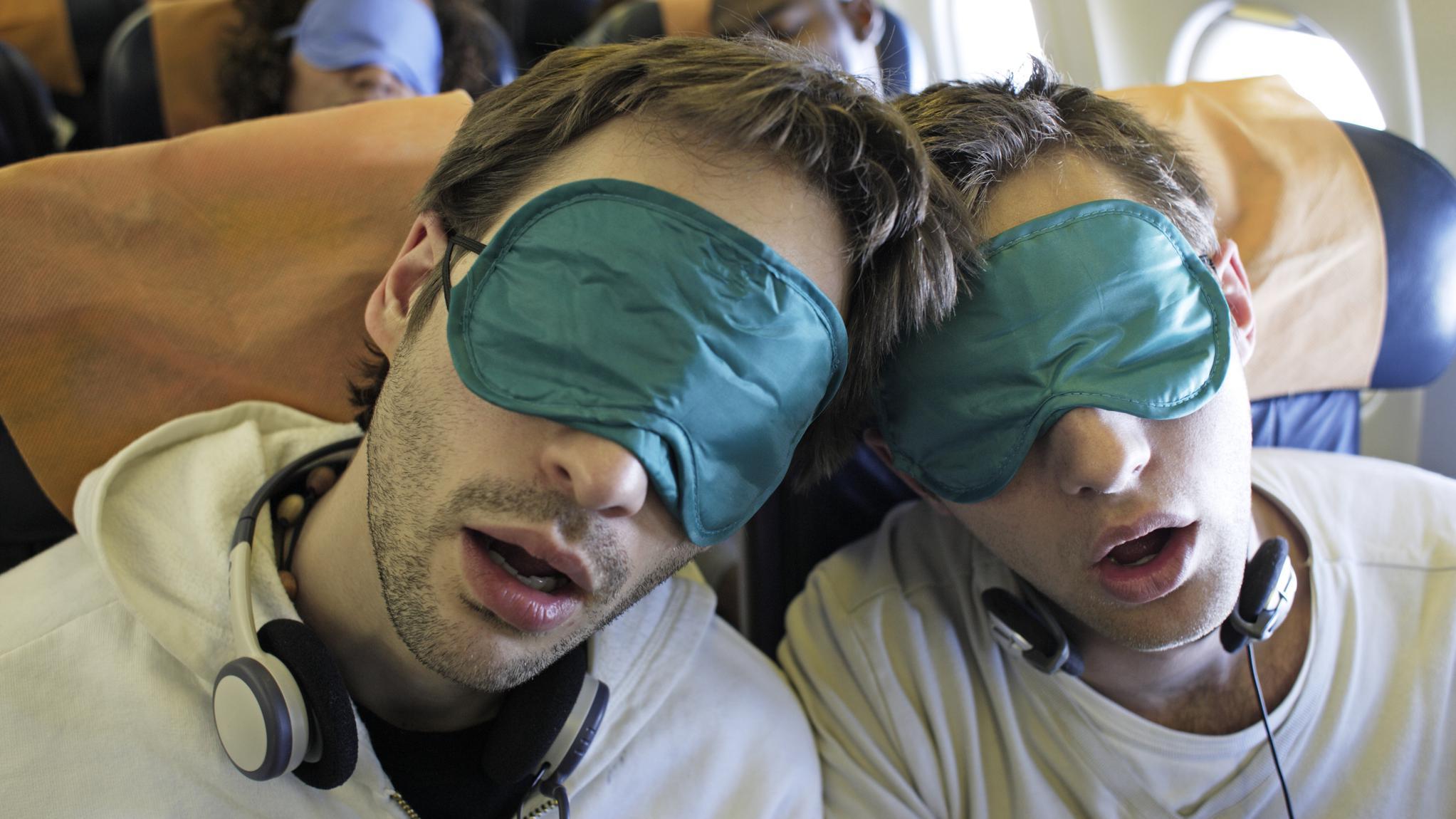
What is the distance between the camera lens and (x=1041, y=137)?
1195mm

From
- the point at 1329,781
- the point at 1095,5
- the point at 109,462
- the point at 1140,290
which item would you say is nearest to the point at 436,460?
the point at 109,462

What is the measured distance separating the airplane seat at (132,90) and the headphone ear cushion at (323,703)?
6.65 ft

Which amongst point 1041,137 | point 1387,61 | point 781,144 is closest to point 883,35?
point 1387,61

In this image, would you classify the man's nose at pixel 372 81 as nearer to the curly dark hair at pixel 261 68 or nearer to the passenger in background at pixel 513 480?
Result: the curly dark hair at pixel 261 68

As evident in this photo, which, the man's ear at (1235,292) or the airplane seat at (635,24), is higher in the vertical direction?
the airplane seat at (635,24)

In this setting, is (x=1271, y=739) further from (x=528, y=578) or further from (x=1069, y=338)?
(x=528, y=578)

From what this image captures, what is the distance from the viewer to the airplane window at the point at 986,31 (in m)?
3.34

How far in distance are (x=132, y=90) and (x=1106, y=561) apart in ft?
8.33

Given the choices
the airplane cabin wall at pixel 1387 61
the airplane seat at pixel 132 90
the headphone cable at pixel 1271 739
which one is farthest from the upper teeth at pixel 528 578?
the airplane seat at pixel 132 90

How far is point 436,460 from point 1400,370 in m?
1.58

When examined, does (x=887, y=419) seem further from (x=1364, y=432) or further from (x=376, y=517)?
(x=1364, y=432)

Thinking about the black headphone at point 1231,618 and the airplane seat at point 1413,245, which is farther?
the airplane seat at point 1413,245

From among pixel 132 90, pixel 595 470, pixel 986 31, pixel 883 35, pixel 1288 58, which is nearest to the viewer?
pixel 595 470

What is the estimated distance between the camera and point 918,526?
5.03 ft
